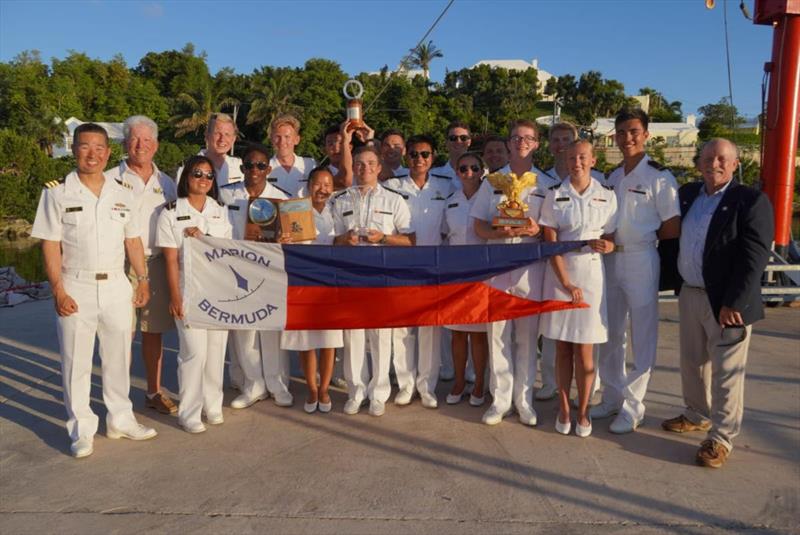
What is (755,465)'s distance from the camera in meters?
3.87

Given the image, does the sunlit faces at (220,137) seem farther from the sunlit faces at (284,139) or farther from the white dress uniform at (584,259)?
the white dress uniform at (584,259)

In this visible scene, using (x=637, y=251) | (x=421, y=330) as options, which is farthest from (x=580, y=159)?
(x=421, y=330)

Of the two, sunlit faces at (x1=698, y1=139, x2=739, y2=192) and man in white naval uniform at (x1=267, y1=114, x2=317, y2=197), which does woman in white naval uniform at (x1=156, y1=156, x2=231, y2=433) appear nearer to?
man in white naval uniform at (x1=267, y1=114, x2=317, y2=197)

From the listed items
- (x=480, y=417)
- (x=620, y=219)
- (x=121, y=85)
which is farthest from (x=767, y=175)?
(x=121, y=85)

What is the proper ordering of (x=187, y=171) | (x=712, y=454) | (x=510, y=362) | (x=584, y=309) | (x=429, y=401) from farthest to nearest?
(x=429, y=401), (x=510, y=362), (x=187, y=171), (x=584, y=309), (x=712, y=454)

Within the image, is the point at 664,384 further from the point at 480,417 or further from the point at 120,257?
the point at 120,257

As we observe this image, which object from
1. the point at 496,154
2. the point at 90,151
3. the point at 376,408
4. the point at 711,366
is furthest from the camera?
the point at 496,154

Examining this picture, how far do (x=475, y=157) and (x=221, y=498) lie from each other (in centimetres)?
297

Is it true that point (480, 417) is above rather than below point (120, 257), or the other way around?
below

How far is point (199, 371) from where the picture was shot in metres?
4.49

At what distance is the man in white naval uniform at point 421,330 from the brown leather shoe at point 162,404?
1803 millimetres

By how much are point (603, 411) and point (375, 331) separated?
186 centimetres

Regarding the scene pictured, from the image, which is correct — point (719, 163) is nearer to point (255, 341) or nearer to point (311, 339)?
point (311, 339)

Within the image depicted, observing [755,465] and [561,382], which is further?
→ [561,382]
